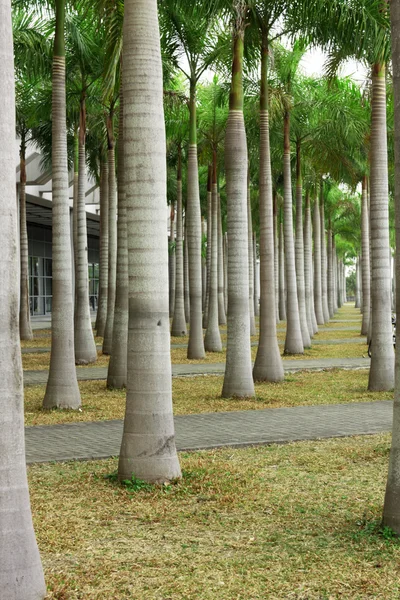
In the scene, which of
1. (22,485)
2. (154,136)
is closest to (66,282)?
(154,136)

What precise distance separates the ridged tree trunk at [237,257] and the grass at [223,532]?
5032mm

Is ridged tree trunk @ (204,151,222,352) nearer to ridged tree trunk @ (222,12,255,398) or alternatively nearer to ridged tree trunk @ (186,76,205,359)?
ridged tree trunk @ (186,76,205,359)

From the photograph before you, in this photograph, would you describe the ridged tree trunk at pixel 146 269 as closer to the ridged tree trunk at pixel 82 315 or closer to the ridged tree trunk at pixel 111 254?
the ridged tree trunk at pixel 82 315

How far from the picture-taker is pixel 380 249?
15.1 m

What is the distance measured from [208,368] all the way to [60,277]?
7592mm

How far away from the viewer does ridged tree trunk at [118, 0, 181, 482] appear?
809 cm

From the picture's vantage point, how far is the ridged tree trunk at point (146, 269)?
8.09m

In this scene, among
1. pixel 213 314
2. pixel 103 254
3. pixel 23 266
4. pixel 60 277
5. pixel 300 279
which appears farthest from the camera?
pixel 23 266

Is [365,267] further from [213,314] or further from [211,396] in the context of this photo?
[211,396]

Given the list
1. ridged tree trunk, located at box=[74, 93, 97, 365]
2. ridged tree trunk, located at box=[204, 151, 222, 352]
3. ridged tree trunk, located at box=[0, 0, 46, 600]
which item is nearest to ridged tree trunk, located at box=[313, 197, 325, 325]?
ridged tree trunk, located at box=[204, 151, 222, 352]

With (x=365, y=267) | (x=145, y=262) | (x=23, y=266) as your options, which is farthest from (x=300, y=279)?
(x=145, y=262)

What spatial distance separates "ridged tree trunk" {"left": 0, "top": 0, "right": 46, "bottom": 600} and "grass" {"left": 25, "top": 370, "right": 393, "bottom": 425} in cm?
729

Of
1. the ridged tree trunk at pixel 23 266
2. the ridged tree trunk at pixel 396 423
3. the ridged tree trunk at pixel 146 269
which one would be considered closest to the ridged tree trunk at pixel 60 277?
the ridged tree trunk at pixel 146 269

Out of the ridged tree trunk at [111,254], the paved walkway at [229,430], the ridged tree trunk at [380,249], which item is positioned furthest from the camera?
the ridged tree trunk at [111,254]
